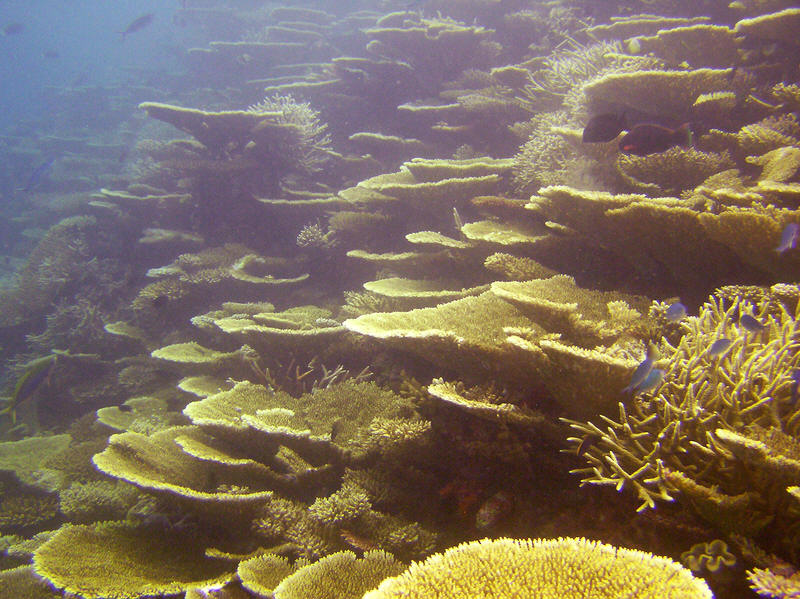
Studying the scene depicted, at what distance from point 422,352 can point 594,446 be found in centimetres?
122

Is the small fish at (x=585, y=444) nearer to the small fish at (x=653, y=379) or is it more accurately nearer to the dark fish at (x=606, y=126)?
the small fish at (x=653, y=379)

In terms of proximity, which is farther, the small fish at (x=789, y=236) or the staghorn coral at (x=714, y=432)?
the small fish at (x=789, y=236)

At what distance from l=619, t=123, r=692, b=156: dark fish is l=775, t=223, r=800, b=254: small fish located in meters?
1.13

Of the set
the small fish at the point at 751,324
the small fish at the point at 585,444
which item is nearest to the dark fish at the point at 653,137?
the small fish at the point at 751,324

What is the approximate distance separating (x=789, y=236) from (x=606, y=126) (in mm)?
1620

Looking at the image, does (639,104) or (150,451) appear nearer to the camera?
(150,451)

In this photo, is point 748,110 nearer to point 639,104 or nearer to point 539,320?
point 639,104

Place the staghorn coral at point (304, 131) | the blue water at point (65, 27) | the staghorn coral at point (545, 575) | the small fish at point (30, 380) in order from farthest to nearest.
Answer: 1. the blue water at point (65, 27)
2. the staghorn coral at point (304, 131)
3. the small fish at point (30, 380)
4. the staghorn coral at point (545, 575)

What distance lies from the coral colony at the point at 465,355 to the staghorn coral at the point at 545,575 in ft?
0.03

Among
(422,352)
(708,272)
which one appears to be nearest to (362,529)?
(422,352)

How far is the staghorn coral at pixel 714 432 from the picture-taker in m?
1.64

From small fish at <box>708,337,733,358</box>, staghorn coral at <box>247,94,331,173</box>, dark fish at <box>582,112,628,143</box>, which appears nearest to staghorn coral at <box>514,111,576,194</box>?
dark fish at <box>582,112,628,143</box>

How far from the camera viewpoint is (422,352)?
291cm

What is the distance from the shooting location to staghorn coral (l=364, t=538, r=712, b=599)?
1.32 m
